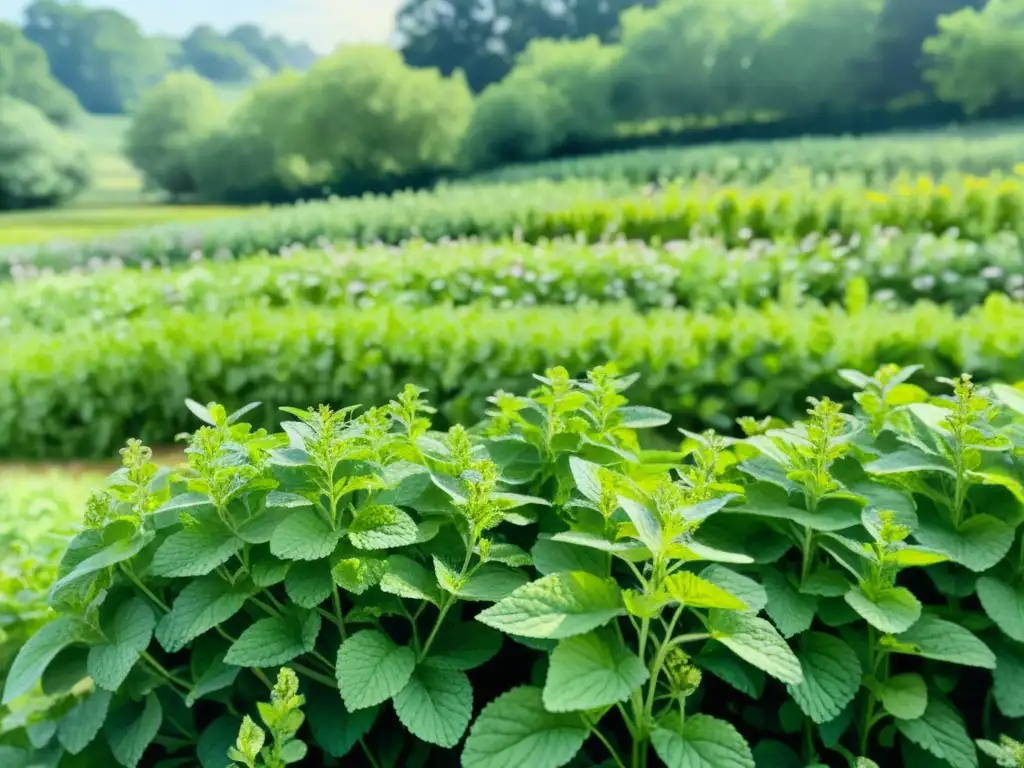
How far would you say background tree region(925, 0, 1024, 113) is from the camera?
2083 cm

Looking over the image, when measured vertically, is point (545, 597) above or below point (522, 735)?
above

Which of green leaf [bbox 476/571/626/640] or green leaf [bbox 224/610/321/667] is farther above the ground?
green leaf [bbox 476/571/626/640]

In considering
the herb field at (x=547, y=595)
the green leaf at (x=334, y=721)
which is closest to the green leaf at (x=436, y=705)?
the herb field at (x=547, y=595)

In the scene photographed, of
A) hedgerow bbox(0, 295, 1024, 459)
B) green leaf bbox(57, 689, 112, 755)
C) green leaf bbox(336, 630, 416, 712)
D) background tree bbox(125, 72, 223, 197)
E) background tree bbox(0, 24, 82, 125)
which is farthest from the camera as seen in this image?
background tree bbox(125, 72, 223, 197)

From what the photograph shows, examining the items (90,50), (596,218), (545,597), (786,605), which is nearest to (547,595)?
(545,597)

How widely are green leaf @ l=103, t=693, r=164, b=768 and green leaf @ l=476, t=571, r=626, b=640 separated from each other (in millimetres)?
577

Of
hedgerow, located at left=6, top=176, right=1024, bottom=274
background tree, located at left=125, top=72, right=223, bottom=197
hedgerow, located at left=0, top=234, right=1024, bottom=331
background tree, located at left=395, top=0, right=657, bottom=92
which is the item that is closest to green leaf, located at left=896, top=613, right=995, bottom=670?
hedgerow, located at left=0, top=234, right=1024, bottom=331

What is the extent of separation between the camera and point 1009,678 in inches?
49.4

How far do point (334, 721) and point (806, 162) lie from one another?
15.3m

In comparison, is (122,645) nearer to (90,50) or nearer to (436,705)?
(436,705)

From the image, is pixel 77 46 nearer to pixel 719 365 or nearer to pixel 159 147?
pixel 159 147

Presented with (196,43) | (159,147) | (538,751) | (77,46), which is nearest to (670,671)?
(538,751)

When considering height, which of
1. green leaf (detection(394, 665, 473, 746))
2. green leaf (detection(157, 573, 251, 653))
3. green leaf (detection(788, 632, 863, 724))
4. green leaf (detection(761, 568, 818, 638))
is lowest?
green leaf (detection(788, 632, 863, 724))

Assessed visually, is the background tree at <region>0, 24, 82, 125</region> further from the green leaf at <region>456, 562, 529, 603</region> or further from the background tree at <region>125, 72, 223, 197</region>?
the green leaf at <region>456, 562, 529, 603</region>
